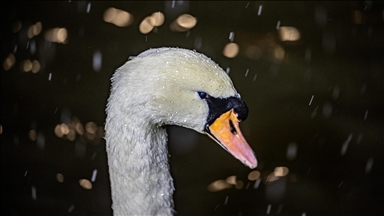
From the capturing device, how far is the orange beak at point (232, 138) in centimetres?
136

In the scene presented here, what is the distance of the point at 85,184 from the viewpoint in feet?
9.80

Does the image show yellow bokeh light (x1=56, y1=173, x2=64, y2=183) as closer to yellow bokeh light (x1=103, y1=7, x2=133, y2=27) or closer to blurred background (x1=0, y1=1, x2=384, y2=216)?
blurred background (x1=0, y1=1, x2=384, y2=216)

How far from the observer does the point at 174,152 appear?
3.09 m

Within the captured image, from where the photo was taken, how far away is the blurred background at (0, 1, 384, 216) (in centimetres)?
291

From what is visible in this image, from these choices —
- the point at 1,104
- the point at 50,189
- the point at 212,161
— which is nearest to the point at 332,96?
the point at 212,161

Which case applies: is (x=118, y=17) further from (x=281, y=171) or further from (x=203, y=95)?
(x=203, y=95)

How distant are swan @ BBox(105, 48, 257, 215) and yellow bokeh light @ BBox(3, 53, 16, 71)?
66.9 inches

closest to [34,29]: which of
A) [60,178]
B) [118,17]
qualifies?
[118,17]

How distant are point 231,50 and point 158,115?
1.80 m

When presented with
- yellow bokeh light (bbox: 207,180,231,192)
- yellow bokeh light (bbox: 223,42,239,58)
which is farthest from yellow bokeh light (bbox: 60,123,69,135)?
yellow bokeh light (bbox: 223,42,239,58)

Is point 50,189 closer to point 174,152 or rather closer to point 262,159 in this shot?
point 174,152

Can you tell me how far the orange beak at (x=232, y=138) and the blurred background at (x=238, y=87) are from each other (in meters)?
1.50

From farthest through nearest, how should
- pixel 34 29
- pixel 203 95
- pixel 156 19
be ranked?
pixel 156 19
pixel 34 29
pixel 203 95

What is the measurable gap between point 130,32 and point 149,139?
1712mm
